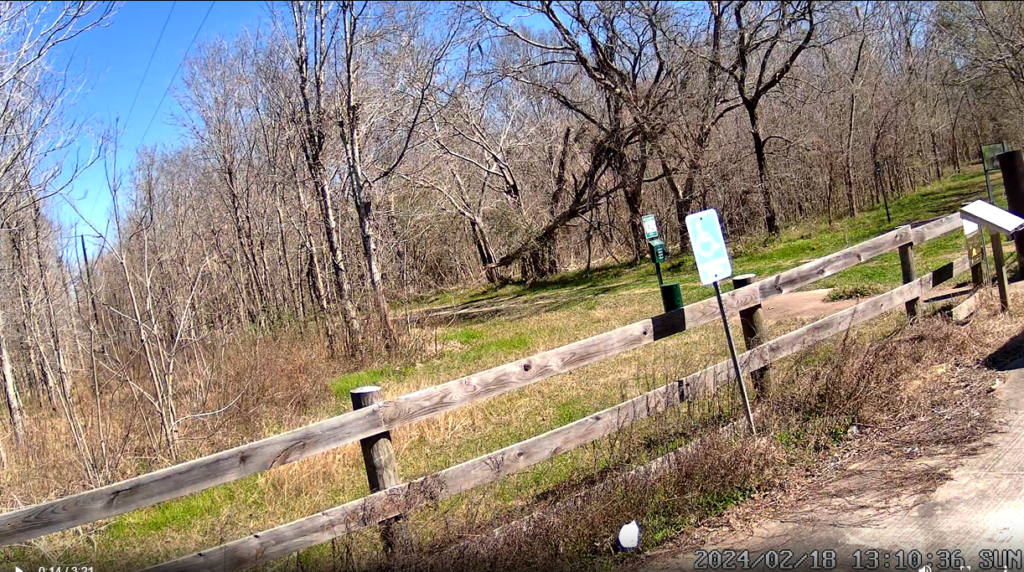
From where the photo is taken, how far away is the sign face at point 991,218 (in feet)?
21.2

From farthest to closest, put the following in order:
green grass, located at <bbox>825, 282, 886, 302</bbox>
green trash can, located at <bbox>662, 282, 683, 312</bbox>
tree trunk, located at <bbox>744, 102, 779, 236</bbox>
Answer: tree trunk, located at <bbox>744, 102, 779, 236</bbox> → green grass, located at <bbox>825, 282, 886, 302</bbox> → green trash can, located at <bbox>662, 282, 683, 312</bbox>

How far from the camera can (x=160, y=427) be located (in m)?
7.98

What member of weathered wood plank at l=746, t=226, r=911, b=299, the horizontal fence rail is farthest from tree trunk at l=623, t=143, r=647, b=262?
the horizontal fence rail

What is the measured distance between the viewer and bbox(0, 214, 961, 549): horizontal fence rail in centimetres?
325

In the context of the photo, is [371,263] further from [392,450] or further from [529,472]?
[392,450]

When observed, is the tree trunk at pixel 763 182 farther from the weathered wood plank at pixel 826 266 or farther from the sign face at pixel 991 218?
the weathered wood plank at pixel 826 266

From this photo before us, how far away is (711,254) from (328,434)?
270cm

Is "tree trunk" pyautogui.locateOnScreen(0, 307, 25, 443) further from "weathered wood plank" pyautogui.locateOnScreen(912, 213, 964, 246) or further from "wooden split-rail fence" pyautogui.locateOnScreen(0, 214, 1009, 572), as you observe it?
"weathered wood plank" pyautogui.locateOnScreen(912, 213, 964, 246)

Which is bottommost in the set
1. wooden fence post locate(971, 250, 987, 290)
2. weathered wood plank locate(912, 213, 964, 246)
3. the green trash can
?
wooden fence post locate(971, 250, 987, 290)

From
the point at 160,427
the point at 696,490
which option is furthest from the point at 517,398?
the point at 696,490

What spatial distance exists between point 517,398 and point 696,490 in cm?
443

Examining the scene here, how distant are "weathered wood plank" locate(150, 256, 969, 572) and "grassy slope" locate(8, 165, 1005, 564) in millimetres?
477

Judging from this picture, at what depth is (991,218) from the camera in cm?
654

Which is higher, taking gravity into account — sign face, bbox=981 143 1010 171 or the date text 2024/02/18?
sign face, bbox=981 143 1010 171
